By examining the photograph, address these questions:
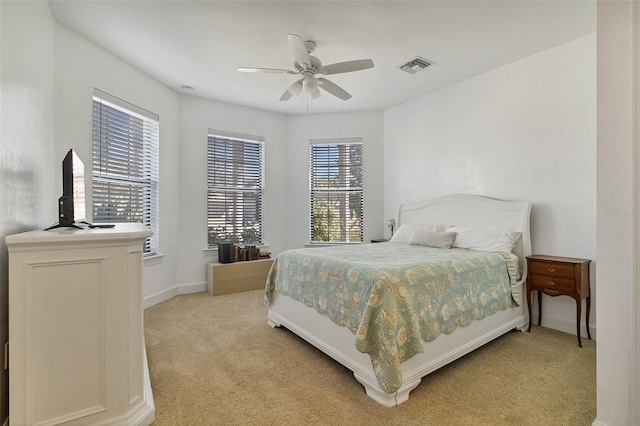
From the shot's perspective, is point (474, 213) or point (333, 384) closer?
point (333, 384)

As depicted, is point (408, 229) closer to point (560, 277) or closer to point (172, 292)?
point (560, 277)

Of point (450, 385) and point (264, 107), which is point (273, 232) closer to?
point (264, 107)

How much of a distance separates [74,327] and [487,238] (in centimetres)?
339

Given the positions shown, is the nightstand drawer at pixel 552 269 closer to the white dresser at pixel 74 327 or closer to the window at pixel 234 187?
the white dresser at pixel 74 327

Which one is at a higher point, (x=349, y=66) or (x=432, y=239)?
(x=349, y=66)

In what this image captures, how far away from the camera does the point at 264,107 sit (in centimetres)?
497

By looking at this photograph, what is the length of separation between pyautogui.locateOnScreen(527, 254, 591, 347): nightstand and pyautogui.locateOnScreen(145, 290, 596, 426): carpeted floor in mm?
432

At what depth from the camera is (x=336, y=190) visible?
5.28 m

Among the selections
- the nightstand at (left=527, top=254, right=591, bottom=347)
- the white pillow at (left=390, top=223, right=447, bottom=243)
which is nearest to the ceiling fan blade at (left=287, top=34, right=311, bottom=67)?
the white pillow at (left=390, top=223, right=447, bottom=243)

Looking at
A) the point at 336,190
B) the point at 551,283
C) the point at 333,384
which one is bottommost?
the point at 333,384

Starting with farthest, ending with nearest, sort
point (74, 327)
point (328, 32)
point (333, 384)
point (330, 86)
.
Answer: point (330, 86) < point (328, 32) < point (333, 384) < point (74, 327)

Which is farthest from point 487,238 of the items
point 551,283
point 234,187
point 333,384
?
point 234,187

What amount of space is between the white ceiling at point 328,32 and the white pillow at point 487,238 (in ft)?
6.06

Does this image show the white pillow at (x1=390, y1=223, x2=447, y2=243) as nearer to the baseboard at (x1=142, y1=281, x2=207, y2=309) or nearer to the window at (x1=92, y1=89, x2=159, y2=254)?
the baseboard at (x1=142, y1=281, x2=207, y2=309)
